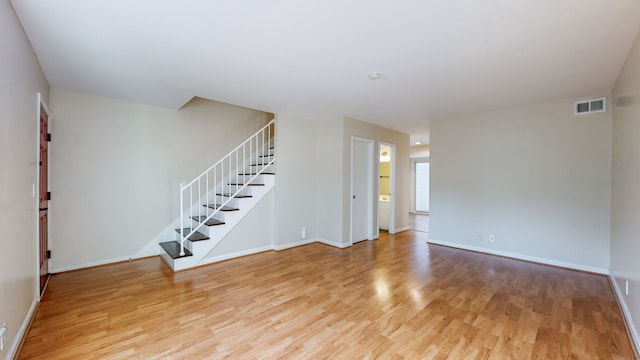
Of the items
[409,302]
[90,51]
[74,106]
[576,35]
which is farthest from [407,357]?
[74,106]

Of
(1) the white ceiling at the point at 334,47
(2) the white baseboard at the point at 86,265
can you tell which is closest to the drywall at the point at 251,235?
(2) the white baseboard at the point at 86,265

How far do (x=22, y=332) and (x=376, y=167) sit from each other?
16.5 feet

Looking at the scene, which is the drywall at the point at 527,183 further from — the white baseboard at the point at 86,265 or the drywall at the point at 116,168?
the white baseboard at the point at 86,265

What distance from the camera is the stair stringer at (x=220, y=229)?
3580 mm

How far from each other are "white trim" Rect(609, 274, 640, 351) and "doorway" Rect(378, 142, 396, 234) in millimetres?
3379

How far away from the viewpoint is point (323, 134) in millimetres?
5039

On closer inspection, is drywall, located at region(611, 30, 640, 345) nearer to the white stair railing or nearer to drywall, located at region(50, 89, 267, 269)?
the white stair railing

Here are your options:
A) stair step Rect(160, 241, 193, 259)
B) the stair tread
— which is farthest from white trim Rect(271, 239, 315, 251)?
stair step Rect(160, 241, 193, 259)

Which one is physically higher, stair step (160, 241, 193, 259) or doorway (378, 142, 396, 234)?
doorway (378, 142, 396, 234)

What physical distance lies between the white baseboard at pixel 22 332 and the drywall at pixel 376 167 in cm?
381

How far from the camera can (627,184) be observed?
248 centimetres

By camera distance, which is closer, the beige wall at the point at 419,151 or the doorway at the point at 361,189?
the doorway at the point at 361,189

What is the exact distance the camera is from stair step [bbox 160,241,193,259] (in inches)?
140

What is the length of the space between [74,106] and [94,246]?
6.19 feet
